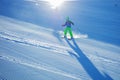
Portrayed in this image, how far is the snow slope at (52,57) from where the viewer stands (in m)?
7.67

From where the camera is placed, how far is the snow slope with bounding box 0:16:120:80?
7672 mm

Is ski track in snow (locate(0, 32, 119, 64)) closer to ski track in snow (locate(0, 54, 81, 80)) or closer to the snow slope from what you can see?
the snow slope

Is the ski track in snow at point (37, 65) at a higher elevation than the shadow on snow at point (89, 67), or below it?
below

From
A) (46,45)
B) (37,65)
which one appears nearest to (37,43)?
(46,45)

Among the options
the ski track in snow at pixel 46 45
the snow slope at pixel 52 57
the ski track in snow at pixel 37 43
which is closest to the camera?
the snow slope at pixel 52 57

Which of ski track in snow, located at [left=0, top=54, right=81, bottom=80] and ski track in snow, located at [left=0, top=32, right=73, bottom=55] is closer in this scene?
ski track in snow, located at [left=0, top=54, right=81, bottom=80]

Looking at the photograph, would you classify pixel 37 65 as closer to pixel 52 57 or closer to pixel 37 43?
pixel 52 57

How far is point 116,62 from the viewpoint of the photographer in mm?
9836

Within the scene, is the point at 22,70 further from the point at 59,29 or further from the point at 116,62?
the point at 59,29

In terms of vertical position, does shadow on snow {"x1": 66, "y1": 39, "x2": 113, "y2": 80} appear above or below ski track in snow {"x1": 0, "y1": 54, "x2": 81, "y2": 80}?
above

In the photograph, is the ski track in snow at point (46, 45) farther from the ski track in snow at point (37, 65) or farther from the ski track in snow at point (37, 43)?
the ski track in snow at point (37, 65)

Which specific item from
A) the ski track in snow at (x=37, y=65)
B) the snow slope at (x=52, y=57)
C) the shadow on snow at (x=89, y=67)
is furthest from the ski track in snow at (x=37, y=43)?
the ski track in snow at (x=37, y=65)

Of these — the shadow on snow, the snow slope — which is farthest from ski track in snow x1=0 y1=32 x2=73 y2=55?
the shadow on snow

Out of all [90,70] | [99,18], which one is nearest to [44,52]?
[90,70]
